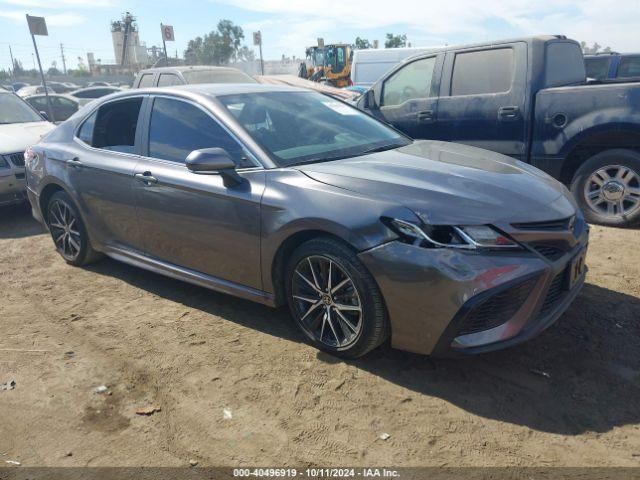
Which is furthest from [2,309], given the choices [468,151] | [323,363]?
[468,151]

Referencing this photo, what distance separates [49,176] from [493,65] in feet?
15.5

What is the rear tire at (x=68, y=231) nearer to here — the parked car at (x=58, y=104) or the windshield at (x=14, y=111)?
the windshield at (x=14, y=111)

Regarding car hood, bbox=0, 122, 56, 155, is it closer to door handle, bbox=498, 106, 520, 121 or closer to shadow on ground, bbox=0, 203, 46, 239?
shadow on ground, bbox=0, 203, 46, 239

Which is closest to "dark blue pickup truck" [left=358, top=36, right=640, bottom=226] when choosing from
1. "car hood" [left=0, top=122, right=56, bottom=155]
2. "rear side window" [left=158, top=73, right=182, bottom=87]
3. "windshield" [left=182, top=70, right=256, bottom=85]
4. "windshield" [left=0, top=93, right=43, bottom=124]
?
"windshield" [left=182, top=70, right=256, bottom=85]

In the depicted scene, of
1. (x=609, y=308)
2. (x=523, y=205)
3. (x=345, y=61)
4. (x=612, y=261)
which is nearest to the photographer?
(x=523, y=205)

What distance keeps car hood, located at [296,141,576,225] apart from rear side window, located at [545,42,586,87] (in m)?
2.65

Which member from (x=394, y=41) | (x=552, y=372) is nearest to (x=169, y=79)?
(x=552, y=372)

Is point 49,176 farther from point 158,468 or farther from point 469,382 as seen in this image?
point 469,382

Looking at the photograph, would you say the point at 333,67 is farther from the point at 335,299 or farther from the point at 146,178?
the point at 335,299

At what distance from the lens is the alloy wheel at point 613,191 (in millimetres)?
5199

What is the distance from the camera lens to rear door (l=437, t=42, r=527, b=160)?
567 centimetres

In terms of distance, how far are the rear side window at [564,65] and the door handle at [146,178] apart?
4.19 metres

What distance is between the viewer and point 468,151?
386cm

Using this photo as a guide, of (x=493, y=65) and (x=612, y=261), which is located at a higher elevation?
(x=493, y=65)
